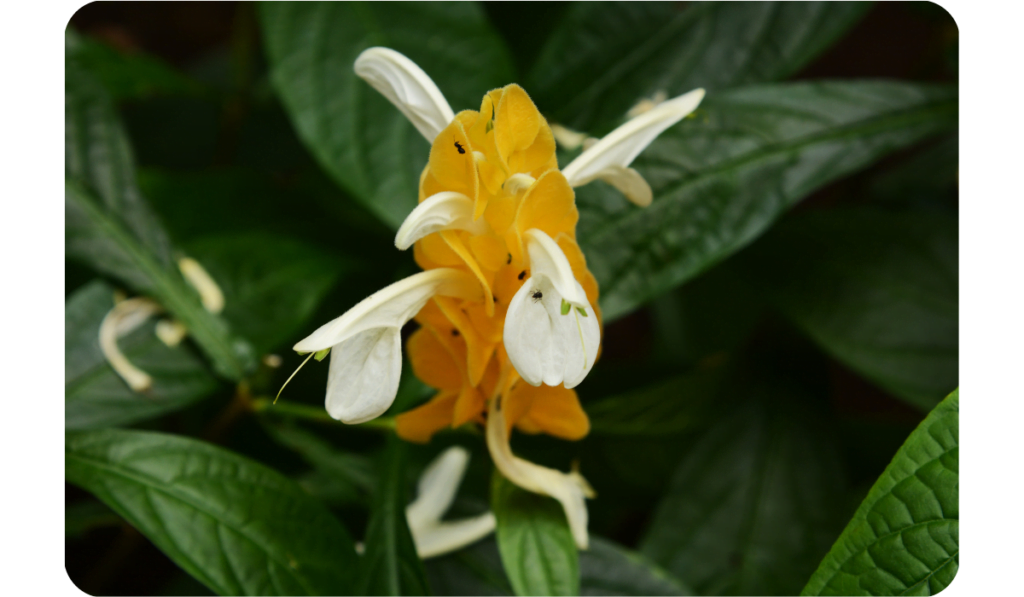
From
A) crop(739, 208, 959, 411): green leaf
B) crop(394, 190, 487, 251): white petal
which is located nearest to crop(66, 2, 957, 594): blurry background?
crop(739, 208, 959, 411): green leaf

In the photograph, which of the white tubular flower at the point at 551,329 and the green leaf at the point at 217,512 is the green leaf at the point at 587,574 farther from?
the white tubular flower at the point at 551,329

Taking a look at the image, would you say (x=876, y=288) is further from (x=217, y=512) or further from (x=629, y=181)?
(x=217, y=512)

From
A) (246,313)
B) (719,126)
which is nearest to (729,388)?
(719,126)

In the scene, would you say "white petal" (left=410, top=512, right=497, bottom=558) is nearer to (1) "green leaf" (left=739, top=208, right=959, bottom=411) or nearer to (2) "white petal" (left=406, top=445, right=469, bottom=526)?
(2) "white petal" (left=406, top=445, right=469, bottom=526)

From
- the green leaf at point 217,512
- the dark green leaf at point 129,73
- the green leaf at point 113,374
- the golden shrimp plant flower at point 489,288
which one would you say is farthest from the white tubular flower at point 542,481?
the dark green leaf at point 129,73

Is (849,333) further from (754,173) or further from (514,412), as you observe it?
(514,412)
